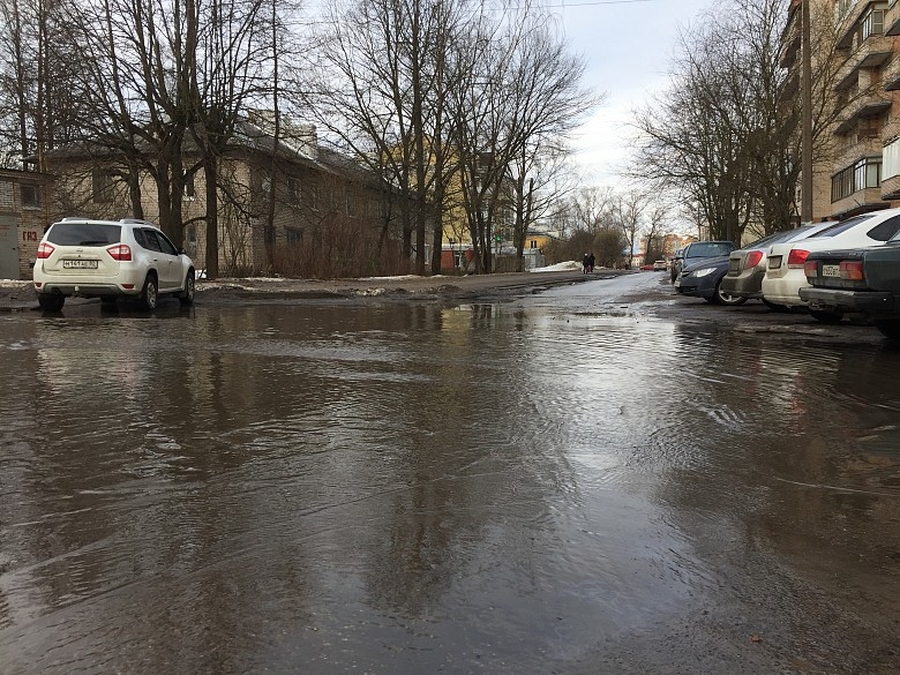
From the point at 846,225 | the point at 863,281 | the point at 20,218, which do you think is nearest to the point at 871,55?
the point at 846,225

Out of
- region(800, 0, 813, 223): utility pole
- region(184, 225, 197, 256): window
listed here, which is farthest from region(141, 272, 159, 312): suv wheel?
region(184, 225, 197, 256): window

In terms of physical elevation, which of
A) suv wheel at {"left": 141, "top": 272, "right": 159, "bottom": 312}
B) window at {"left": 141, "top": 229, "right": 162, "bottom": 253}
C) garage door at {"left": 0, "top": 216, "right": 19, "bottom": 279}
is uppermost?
garage door at {"left": 0, "top": 216, "right": 19, "bottom": 279}

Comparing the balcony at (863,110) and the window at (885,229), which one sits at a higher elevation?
the balcony at (863,110)

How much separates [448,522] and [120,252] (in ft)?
39.8

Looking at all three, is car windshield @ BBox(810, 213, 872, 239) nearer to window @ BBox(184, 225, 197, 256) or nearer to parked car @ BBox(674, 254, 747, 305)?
parked car @ BBox(674, 254, 747, 305)

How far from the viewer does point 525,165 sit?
1978 inches

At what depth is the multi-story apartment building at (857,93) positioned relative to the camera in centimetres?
3084

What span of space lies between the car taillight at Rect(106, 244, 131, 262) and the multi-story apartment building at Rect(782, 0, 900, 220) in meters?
27.4

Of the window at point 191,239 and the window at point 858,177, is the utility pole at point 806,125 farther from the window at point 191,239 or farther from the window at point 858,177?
the window at point 191,239

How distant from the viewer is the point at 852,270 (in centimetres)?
827

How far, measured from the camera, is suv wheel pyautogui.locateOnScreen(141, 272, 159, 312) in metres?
14.0

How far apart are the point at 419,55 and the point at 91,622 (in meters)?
36.2

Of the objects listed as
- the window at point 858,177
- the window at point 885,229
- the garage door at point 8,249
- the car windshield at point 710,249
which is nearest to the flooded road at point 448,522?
the window at point 885,229

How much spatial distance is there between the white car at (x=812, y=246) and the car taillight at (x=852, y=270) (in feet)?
3.35
